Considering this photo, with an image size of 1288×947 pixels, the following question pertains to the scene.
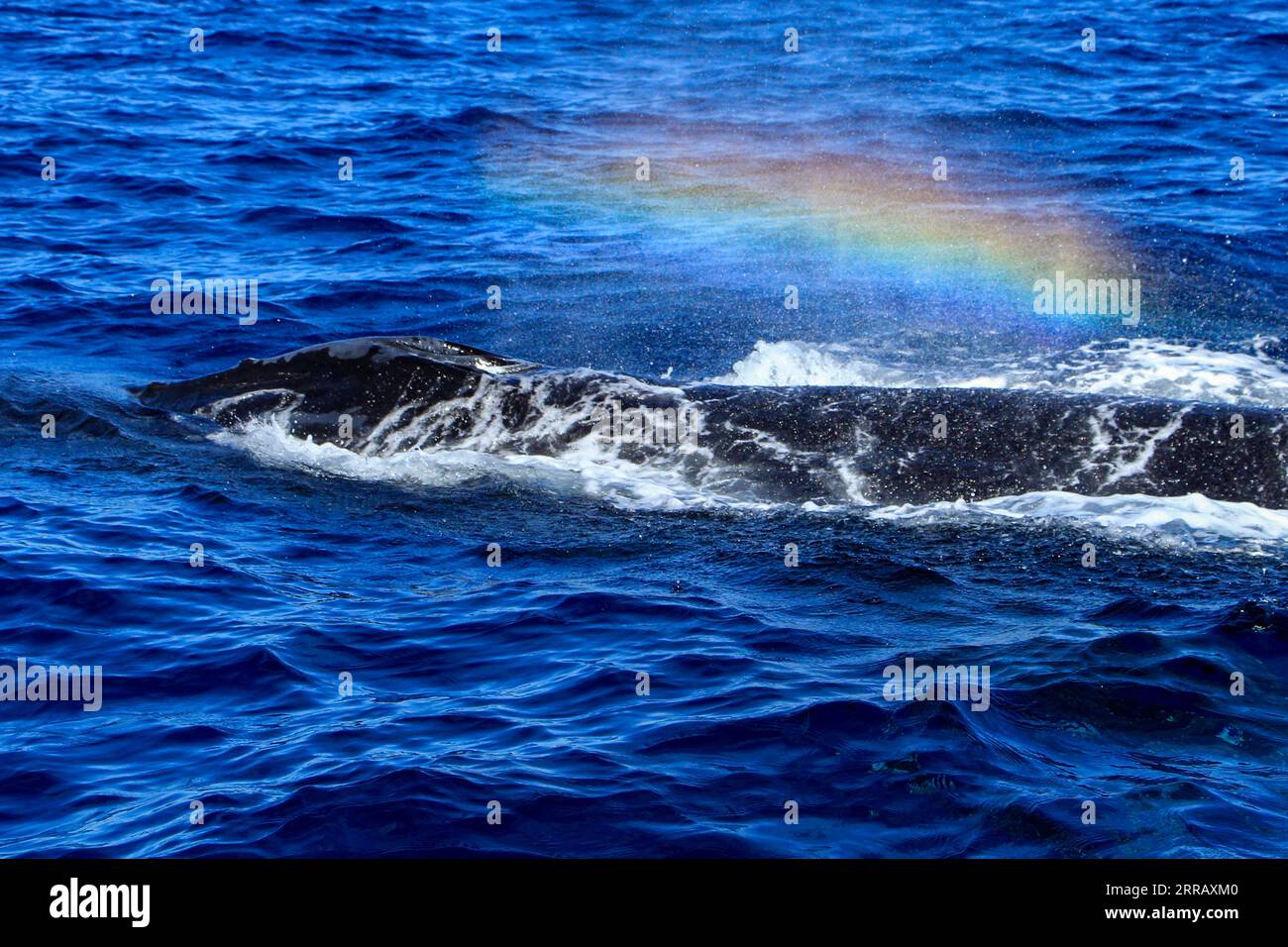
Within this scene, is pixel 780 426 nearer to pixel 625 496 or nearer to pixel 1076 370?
pixel 625 496

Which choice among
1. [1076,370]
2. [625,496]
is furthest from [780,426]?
[1076,370]

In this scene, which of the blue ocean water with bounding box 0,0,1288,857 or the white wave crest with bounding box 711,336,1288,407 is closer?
the blue ocean water with bounding box 0,0,1288,857

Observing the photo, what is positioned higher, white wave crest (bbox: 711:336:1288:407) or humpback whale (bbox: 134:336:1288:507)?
white wave crest (bbox: 711:336:1288:407)

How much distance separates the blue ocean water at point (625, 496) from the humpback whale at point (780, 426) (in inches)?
13.5

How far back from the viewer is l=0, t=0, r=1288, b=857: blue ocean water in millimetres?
8375

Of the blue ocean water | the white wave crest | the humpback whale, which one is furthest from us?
the white wave crest

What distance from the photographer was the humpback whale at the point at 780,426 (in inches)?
508

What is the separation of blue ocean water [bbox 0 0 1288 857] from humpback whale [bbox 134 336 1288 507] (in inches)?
13.5

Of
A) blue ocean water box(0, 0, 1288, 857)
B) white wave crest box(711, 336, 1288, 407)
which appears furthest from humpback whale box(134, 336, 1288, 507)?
white wave crest box(711, 336, 1288, 407)

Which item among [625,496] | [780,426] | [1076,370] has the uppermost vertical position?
[1076,370]

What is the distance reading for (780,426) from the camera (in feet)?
45.9

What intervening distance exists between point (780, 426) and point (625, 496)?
1.70 metres

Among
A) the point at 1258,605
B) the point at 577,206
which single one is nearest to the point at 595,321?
the point at 577,206

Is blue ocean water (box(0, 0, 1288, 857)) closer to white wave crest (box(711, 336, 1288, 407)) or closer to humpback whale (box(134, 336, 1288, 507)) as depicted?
white wave crest (box(711, 336, 1288, 407))
